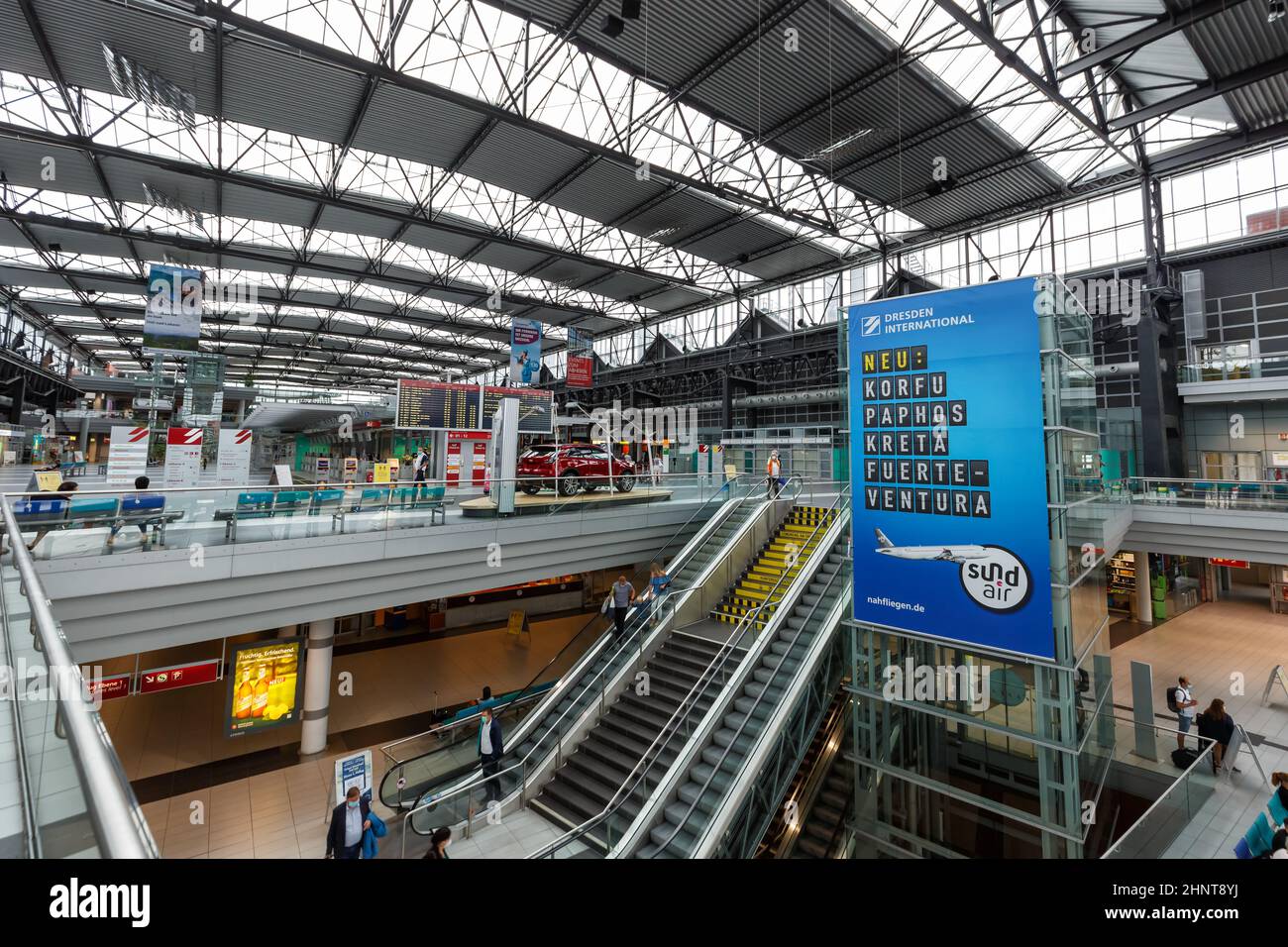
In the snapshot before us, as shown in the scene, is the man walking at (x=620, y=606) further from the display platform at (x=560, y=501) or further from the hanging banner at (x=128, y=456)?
the hanging banner at (x=128, y=456)

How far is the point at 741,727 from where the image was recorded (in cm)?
916

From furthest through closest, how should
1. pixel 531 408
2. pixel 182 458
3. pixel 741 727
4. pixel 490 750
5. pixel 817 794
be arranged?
pixel 531 408
pixel 182 458
pixel 817 794
pixel 490 750
pixel 741 727

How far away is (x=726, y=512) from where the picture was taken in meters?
15.2

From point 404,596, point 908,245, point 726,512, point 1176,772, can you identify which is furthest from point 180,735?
point 908,245

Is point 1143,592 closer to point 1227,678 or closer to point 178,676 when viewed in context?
point 1227,678

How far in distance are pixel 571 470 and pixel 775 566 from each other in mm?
5820

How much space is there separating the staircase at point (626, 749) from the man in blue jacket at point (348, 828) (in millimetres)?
3114

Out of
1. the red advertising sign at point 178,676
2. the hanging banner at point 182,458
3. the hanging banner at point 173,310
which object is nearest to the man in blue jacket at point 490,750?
the red advertising sign at point 178,676

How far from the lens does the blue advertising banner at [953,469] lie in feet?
27.3

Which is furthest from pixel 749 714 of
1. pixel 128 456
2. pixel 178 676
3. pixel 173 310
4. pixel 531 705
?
pixel 173 310

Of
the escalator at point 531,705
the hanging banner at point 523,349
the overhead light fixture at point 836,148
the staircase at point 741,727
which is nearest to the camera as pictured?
the staircase at point 741,727

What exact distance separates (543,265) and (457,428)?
12.0m

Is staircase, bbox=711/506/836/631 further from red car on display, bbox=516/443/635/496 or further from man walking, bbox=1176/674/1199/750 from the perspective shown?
man walking, bbox=1176/674/1199/750
